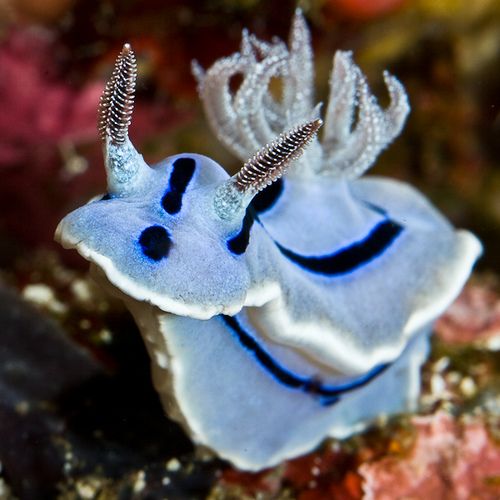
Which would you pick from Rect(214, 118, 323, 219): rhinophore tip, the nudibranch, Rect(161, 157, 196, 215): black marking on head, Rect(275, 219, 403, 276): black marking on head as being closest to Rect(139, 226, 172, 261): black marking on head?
the nudibranch

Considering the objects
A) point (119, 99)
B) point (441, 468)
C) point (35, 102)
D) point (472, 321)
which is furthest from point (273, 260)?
point (35, 102)

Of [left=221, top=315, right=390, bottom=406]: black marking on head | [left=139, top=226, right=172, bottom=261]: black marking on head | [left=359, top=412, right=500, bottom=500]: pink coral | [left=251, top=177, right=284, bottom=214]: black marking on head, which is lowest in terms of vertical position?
[left=359, top=412, right=500, bottom=500]: pink coral

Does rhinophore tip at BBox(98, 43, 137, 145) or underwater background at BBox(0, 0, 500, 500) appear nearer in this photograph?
rhinophore tip at BBox(98, 43, 137, 145)

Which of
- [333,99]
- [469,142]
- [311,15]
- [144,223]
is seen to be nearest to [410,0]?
[311,15]

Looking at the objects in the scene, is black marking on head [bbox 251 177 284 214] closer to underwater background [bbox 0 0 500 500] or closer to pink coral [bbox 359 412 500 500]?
Result: underwater background [bbox 0 0 500 500]

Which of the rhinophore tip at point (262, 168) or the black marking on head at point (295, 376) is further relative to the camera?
the black marking on head at point (295, 376)

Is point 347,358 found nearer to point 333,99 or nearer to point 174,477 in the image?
point 174,477

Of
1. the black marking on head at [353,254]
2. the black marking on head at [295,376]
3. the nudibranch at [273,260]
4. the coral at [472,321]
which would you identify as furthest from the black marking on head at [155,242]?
the coral at [472,321]

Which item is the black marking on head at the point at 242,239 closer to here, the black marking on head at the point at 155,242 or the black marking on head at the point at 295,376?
the black marking on head at the point at 155,242
